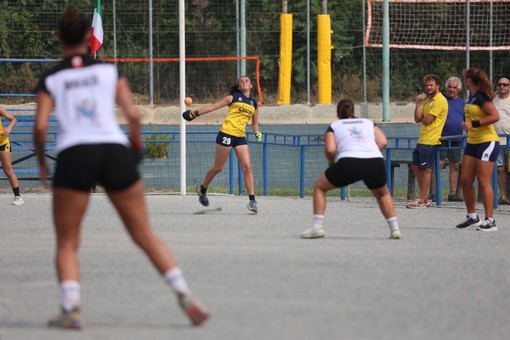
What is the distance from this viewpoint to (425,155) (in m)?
16.7

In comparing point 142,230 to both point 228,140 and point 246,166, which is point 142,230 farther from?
point 228,140

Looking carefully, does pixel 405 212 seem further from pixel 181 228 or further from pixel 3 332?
pixel 3 332

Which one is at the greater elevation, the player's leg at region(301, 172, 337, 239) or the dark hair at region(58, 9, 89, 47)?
the dark hair at region(58, 9, 89, 47)

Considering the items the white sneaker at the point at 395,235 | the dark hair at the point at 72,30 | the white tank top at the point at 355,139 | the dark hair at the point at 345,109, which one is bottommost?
the white sneaker at the point at 395,235

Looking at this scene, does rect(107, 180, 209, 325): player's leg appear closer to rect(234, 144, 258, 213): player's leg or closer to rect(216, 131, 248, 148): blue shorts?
rect(234, 144, 258, 213): player's leg

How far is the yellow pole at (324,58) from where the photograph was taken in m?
35.6

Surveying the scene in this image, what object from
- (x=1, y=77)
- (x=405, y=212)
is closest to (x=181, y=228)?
(x=405, y=212)

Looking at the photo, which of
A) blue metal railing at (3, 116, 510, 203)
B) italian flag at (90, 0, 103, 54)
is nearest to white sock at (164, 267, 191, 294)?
blue metal railing at (3, 116, 510, 203)

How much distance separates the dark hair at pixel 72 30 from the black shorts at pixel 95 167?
66 centimetres

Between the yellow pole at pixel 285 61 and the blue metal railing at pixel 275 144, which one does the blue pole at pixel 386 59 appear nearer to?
the blue metal railing at pixel 275 144

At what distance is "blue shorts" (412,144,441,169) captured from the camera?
1666 centimetres

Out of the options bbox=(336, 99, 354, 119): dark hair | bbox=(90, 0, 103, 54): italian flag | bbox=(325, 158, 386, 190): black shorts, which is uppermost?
bbox=(90, 0, 103, 54): italian flag

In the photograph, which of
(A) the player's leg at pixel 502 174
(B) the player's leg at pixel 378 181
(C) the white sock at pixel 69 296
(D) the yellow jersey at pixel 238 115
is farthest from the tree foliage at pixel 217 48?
(C) the white sock at pixel 69 296

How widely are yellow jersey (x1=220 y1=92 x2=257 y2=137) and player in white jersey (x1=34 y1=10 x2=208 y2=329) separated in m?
8.92
